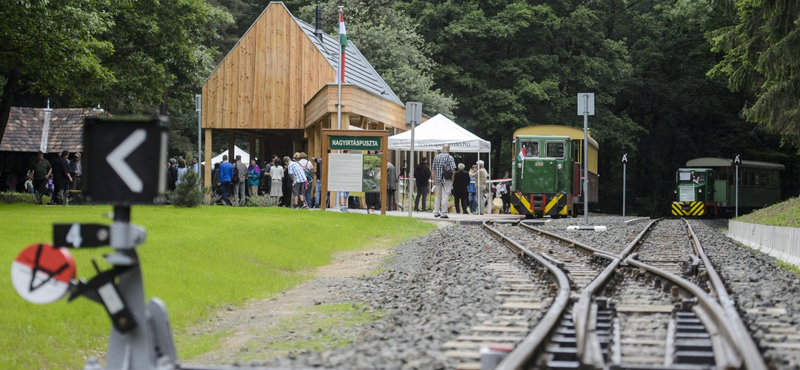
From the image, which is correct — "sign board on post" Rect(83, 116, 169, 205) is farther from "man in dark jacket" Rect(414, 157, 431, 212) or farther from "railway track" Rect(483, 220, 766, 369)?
"man in dark jacket" Rect(414, 157, 431, 212)

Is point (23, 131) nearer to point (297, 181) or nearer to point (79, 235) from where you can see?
point (297, 181)

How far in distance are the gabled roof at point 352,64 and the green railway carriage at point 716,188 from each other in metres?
14.6

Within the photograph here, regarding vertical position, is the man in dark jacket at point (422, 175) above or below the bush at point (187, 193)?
above

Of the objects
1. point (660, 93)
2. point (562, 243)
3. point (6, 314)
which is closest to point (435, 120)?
point (562, 243)

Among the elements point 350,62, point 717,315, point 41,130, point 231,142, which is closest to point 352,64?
point 350,62

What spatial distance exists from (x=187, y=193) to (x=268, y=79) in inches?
429

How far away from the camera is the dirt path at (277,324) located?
258 inches

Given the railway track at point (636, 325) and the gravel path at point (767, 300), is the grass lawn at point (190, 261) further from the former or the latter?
the gravel path at point (767, 300)

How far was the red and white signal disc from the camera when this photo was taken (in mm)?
4055

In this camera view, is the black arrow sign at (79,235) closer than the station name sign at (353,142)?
Yes

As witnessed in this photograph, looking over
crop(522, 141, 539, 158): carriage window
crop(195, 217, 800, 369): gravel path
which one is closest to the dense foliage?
crop(522, 141, 539, 158): carriage window

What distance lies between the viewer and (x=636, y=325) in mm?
6305

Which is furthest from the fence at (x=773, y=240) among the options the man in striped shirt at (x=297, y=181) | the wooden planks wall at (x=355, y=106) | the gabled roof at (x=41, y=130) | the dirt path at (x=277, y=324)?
the gabled roof at (x=41, y=130)

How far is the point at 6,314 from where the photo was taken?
24.1 feet
